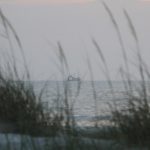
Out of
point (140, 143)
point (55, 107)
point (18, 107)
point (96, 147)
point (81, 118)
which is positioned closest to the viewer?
point (96, 147)

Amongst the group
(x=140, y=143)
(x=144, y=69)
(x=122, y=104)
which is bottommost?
(x=140, y=143)

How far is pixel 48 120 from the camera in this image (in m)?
4.16

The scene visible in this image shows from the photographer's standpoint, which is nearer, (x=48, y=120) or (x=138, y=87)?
(x=138, y=87)

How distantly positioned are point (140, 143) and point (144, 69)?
1.98 feet

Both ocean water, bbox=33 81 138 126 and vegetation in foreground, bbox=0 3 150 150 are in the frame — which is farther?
ocean water, bbox=33 81 138 126

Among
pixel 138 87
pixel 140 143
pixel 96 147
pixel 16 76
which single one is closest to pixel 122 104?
pixel 138 87

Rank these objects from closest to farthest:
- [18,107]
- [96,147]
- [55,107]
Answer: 1. [96,147]
2. [55,107]
3. [18,107]

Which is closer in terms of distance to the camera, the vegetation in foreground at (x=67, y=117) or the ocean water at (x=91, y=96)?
the vegetation in foreground at (x=67, y=117)

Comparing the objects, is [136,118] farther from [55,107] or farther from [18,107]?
[18,107]

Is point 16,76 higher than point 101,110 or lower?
higher

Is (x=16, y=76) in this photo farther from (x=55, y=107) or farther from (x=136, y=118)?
(x=136, y=118)

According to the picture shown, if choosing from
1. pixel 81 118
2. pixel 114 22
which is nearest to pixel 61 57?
pixel 114 22

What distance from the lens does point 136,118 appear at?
3496 mm

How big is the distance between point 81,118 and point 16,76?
89 cm
